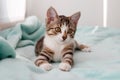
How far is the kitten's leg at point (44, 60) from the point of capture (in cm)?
92

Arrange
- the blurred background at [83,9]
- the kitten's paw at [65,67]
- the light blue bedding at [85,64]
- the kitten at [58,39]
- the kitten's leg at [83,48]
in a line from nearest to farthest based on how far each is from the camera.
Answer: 1. the light blue bedding at [85,64]
2. the kitten's paw at [65,67]
3. the kitten at [58,39]
4. the kitten's leg at [83,48]
5. the blurred background at [83,9]

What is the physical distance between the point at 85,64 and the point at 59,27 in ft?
0.63

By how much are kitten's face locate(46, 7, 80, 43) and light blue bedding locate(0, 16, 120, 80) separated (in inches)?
4.6

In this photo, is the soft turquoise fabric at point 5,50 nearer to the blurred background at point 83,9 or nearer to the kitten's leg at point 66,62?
the kitten's leg at point 66,62

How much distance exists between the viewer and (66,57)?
1.01 metres

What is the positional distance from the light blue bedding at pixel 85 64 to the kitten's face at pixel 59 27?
12 cm

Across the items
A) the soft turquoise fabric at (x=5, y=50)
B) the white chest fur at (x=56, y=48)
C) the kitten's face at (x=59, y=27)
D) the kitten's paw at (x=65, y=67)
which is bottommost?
the kitten's paw at (x=65, y=67)

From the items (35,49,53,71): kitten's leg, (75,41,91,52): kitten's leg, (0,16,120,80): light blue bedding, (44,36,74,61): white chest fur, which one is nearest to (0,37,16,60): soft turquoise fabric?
(0,16,120,80): light blue bedding

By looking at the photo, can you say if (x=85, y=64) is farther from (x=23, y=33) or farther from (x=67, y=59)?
(x=23, y=33)

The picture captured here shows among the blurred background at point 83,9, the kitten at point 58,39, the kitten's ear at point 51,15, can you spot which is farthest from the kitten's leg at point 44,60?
the blurred background at point 83,9

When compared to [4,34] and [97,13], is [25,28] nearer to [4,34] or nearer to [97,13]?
[4,34]

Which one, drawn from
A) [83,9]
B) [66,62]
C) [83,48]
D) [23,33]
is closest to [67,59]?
[66,62]

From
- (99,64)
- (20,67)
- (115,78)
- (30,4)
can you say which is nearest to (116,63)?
(99,64)

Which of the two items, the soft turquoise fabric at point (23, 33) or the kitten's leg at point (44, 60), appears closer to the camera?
the kitten's leg at point (44, 60)
